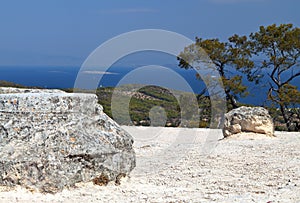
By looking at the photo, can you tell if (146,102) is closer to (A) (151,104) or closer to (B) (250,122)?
(A) (151,104)

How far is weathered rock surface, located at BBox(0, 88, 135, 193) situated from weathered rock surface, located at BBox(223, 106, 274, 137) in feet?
19.2

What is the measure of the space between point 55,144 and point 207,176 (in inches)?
103

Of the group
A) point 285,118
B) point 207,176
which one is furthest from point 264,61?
point 207,176

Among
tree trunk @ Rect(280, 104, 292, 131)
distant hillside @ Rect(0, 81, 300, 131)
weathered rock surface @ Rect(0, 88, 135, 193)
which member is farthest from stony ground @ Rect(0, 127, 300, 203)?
tree trunk @ Rect(280, 104, 292, 131)

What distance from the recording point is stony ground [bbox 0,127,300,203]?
16.9 feet

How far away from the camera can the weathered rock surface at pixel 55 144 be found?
5.13m

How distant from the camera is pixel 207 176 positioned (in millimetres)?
6730

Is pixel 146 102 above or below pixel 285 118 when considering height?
below

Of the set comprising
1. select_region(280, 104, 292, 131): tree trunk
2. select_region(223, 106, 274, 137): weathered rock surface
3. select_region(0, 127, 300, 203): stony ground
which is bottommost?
select_region(0, 127, 300, 203): stony ground

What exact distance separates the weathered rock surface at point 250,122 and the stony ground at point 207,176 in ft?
0.90

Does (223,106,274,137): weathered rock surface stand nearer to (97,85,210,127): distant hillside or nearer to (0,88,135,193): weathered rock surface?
(97,85,210,127): distant hillside

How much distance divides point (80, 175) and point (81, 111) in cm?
91

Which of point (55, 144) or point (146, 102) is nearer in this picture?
point (55, 144)

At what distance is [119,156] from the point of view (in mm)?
5777
